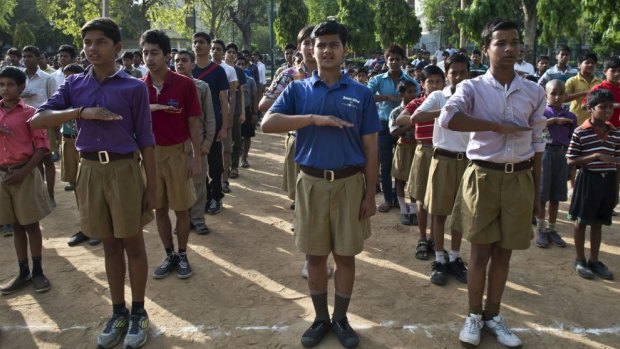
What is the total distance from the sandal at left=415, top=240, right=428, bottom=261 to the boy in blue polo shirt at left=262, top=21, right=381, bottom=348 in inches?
70.2

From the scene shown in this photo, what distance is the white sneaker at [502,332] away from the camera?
11.1 ft

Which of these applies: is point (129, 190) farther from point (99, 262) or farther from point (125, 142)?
point (99, 262)

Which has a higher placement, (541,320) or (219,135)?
(219,135)

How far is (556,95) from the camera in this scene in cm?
514

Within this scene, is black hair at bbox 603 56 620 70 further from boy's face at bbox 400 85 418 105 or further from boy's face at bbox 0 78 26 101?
boy's face at bbox 0 78 26 101

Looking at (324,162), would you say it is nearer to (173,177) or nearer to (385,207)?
(173,177)

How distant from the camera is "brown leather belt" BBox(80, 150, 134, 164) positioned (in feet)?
10.9

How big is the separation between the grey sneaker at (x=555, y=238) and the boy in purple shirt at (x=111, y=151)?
13.8 feet

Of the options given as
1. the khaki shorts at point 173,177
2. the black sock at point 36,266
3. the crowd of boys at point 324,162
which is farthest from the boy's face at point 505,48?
the black sock at point 36,266

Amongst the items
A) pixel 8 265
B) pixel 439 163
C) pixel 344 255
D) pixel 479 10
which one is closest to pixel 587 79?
pixel 439 163

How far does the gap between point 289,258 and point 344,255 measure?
6.16 feet

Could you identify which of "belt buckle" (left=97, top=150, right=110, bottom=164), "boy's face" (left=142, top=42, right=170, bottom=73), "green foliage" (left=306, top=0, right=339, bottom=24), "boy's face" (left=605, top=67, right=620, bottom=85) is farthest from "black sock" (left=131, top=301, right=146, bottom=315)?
"green foliage" (left=306, top=0, right=339, bottom=24)

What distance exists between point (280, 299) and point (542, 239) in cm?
298

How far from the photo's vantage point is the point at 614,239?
5559 millimetres
